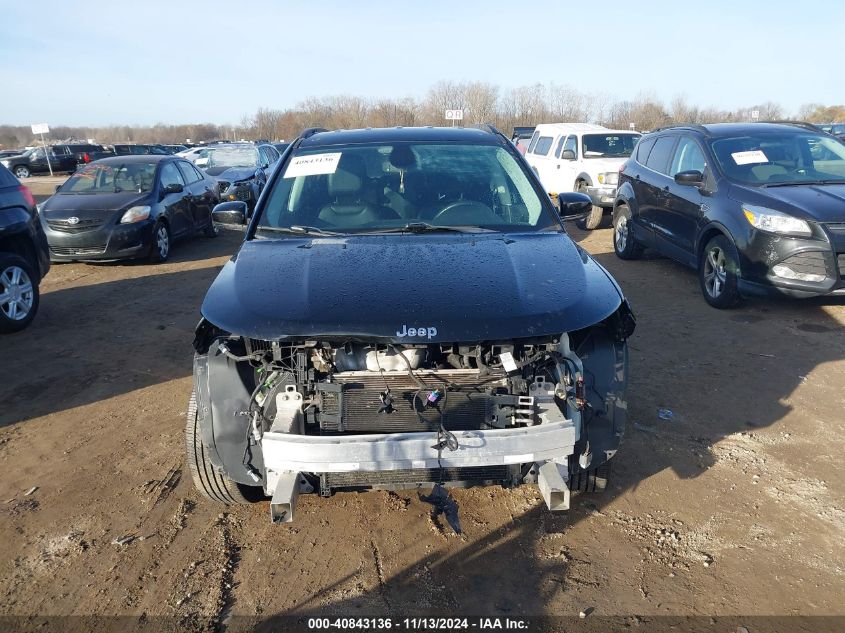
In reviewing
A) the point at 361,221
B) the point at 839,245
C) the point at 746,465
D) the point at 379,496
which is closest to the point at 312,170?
the point at 361,221

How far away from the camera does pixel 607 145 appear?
12523 mm

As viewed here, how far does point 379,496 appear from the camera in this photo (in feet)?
10.9

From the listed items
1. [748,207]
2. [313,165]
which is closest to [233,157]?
[313,165]

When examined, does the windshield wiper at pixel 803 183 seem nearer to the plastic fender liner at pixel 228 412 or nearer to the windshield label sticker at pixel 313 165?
the windshield label sticker at pixel 313 165

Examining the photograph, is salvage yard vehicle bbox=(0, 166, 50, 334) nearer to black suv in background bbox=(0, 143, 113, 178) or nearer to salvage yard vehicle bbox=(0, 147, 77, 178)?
black suv in background bbox=(0, 143, 113, 178)

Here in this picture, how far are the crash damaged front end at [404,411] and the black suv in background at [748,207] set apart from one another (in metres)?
3.98

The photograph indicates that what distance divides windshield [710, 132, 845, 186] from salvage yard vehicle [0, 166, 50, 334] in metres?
7.60

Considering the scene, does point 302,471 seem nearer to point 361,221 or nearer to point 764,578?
point 361,221

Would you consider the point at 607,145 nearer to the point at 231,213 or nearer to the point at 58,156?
the point at 231,213

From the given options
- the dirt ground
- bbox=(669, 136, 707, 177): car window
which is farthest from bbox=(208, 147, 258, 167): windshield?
the dirt ground

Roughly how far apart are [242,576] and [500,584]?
117 centimetres

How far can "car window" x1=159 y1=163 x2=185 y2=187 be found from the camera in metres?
10.1

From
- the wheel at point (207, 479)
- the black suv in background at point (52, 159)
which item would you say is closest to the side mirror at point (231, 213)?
the wheel at point (207, 479)

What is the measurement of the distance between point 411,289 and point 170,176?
355 inches
